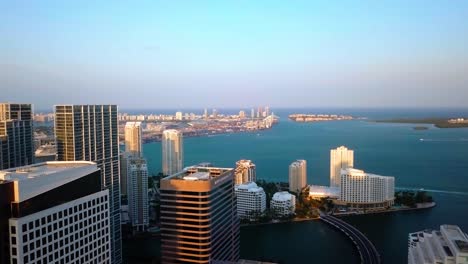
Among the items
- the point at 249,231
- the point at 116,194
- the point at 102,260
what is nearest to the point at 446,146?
the point at 249,231

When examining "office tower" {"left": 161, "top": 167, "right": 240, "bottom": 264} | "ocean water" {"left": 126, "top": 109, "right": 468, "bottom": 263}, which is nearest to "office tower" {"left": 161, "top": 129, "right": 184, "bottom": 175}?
"ocean water" {"left": 126, "top": 109, "right": 468, "bottom": 263}

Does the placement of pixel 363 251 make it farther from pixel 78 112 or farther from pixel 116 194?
pixel 78 112

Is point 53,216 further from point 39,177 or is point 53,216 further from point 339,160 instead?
point 339,160

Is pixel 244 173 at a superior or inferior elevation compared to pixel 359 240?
superior

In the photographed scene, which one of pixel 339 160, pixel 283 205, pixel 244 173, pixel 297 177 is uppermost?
pixel 339 160

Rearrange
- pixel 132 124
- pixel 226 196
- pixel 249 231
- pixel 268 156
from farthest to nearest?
1. pixel 268 156
2. pixel 132 124
3. pixel 249 231
4. pixel 226 196

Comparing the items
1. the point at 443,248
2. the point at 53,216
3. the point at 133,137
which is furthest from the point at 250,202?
the point at 53,216

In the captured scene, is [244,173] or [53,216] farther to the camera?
[244,173]
